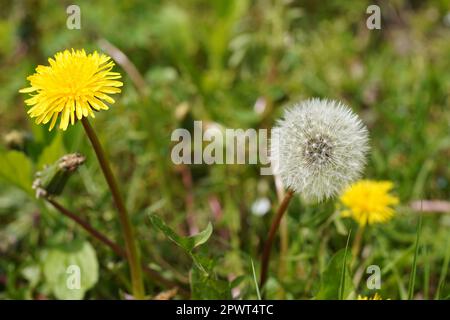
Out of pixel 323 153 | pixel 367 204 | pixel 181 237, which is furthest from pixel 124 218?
pixel 367 204

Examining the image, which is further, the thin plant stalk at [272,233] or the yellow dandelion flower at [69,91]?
the thin plant stalk at [272,233]

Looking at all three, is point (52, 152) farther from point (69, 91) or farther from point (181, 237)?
point (181, 237)

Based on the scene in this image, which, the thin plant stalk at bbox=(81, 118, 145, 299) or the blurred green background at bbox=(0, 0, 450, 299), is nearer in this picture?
the thin plant stalk at bbox=(81, 118, 145, 299)

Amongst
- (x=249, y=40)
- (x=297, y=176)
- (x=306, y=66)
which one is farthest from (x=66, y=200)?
(x=306, y=66)

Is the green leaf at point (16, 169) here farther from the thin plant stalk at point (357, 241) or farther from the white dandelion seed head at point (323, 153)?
the thin plant stalk at point (357, 241)

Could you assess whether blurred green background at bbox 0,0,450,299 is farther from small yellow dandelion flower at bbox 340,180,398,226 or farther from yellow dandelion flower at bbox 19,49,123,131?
yellow dandelion flower at bbox 19,49,123,131

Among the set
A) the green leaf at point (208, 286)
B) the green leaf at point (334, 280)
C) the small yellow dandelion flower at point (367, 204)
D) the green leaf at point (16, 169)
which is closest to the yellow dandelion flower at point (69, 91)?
the green leaf at point (16, 169)

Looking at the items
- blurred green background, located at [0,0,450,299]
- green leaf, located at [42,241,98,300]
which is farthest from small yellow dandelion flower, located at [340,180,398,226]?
green leaf, located at [42,241,98,300]
